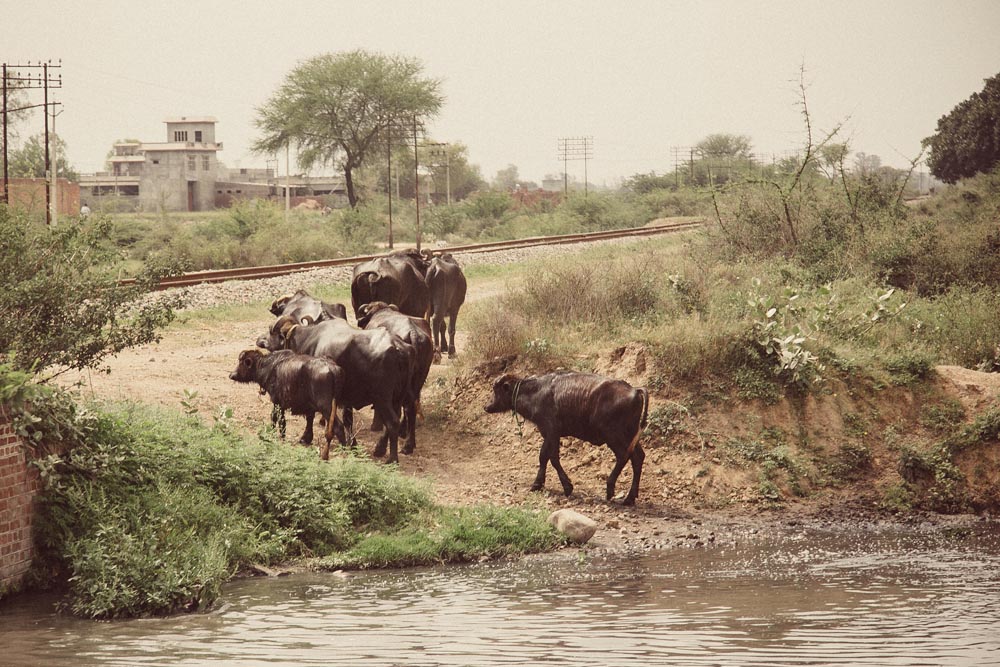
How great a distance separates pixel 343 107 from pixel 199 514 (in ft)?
172

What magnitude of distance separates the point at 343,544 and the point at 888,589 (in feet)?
16.0

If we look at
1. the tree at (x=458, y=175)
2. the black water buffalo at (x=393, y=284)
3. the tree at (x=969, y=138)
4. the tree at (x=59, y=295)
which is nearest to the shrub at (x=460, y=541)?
the tree at (x=59, y=295)

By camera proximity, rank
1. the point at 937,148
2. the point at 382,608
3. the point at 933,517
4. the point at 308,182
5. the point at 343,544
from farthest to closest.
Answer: the point at 308,182 → the point at 937,148 → the point at 933,517 → the point at 343,544 → the point at 382,608

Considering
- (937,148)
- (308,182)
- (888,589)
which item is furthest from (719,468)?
(308,182)

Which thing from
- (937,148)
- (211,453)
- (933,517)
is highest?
(937,148)

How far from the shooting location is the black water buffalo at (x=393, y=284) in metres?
17.2

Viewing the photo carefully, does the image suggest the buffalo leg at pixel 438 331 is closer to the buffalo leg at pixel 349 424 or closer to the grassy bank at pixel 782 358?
the grassy bank at pixel 782 358

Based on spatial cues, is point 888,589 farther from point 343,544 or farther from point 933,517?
point 343,544

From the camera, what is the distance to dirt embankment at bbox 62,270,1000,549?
12609mm

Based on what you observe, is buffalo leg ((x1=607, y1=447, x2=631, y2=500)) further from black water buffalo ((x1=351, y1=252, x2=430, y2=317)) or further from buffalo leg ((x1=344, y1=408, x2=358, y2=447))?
black water buffalo ((x1=351, y1=252, x2=430, y2=317))

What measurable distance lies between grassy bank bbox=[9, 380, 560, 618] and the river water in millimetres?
323

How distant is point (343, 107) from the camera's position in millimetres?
60531

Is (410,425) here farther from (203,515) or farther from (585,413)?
(203,515)

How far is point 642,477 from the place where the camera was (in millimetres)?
13180
